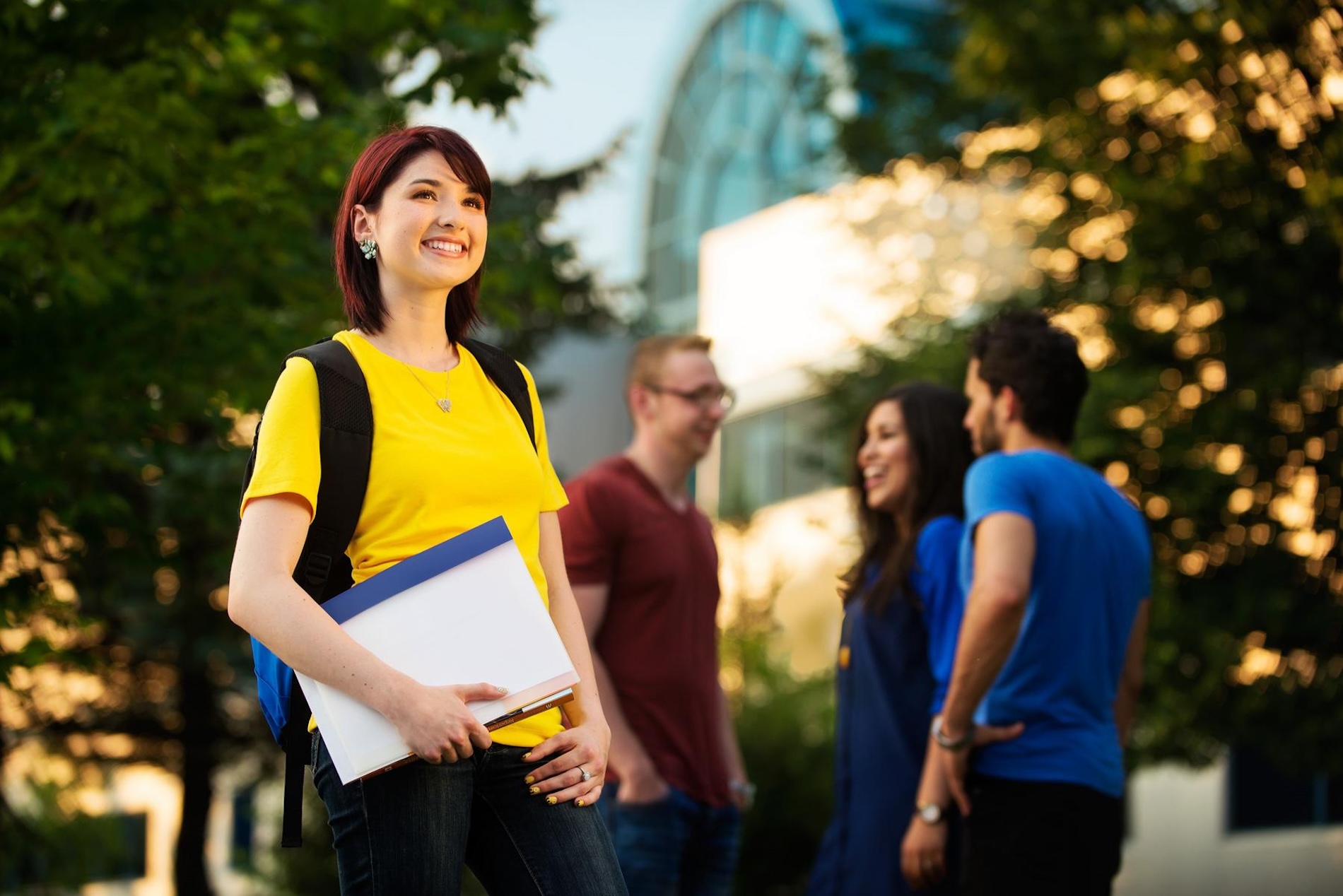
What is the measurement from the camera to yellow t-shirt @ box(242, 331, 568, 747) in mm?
2438

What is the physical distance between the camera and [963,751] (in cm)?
402

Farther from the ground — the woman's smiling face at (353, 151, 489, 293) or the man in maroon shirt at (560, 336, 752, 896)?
the woman's smiling face at (353, 151, 489, 293)

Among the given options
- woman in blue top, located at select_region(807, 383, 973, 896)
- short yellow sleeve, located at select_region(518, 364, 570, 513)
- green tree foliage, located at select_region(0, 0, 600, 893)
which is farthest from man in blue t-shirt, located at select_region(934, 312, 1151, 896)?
green tree foliage, located at select_region(0, 0, 600, 893)

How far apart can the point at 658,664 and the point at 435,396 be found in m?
2.32

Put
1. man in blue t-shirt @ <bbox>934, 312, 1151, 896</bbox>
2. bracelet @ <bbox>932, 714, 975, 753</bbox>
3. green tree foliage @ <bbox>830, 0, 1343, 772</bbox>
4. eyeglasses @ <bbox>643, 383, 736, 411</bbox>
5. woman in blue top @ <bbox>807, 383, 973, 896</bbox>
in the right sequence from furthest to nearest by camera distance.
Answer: green tree foliage @ <bbox>830, 0, 1343, 772</bbox>, eyeglasses @ <bbox>643, 383, 736, 411</bbox>, woman in blue top @ <bbox>807, 383, 973, 896</bbox>, bracelet @ <bbox>932, 714, 975, 753</bbox>, man in blue t-shirt @ <bbox>934, 312, 1151, 896</bbox>

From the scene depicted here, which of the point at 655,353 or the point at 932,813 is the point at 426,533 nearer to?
the point at 932,813

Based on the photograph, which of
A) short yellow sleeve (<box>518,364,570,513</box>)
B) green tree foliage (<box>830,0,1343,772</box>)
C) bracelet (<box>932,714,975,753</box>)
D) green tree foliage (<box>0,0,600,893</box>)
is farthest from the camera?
green tree foliage (<box>830,0,1343,772</box>)

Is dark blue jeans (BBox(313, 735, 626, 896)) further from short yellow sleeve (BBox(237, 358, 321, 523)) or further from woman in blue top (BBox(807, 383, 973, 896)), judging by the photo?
woman in blue top (BBox(807, 383, 973, 896))

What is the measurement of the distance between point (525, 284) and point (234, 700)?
9023 millimetres

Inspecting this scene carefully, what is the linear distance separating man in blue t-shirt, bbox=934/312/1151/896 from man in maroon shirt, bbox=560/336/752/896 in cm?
94

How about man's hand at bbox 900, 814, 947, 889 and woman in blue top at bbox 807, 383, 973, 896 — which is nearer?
man's hand at bbox 900, 814, 947, 889

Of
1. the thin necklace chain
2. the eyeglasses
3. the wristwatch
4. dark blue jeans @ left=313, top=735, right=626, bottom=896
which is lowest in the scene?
the wristwatch

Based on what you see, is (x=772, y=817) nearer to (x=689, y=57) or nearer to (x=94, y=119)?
(x=94, y=119)

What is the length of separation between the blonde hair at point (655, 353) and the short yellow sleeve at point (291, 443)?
2754 mm
